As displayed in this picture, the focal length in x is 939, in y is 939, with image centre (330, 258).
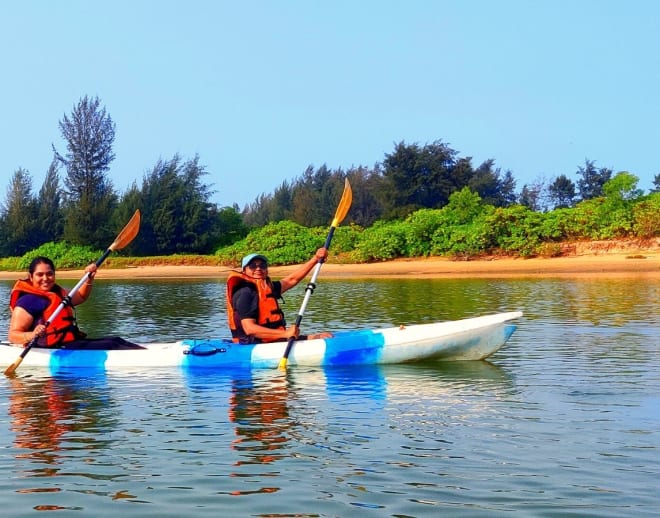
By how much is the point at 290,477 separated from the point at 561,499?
150 centimetres

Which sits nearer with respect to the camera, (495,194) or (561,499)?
(561,499)

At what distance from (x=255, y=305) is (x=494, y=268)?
61.6 feet

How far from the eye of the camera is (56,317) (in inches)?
383

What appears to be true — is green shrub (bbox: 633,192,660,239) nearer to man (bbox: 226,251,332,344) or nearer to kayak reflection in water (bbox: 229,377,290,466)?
man (bbox: 226,251,332,344)

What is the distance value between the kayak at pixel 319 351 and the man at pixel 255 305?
0.14m

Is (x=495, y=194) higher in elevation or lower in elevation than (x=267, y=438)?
higher

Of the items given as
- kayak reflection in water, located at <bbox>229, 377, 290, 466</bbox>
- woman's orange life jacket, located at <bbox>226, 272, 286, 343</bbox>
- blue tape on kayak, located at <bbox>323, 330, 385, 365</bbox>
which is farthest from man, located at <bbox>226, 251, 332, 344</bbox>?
kayak reflection in water, located at <bbox>229, 377, 290, 466</bbox>

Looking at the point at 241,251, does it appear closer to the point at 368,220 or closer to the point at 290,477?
the point at 368,220

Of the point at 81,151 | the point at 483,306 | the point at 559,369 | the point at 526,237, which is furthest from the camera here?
the point at 81,151

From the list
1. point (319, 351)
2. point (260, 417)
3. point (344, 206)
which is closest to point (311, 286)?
point (319, 351)

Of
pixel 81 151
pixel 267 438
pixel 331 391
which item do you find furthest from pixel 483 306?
pixel 81 151

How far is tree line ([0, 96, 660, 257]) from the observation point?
124ft

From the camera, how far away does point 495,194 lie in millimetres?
44875

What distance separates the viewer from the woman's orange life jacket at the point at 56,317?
9.51m
